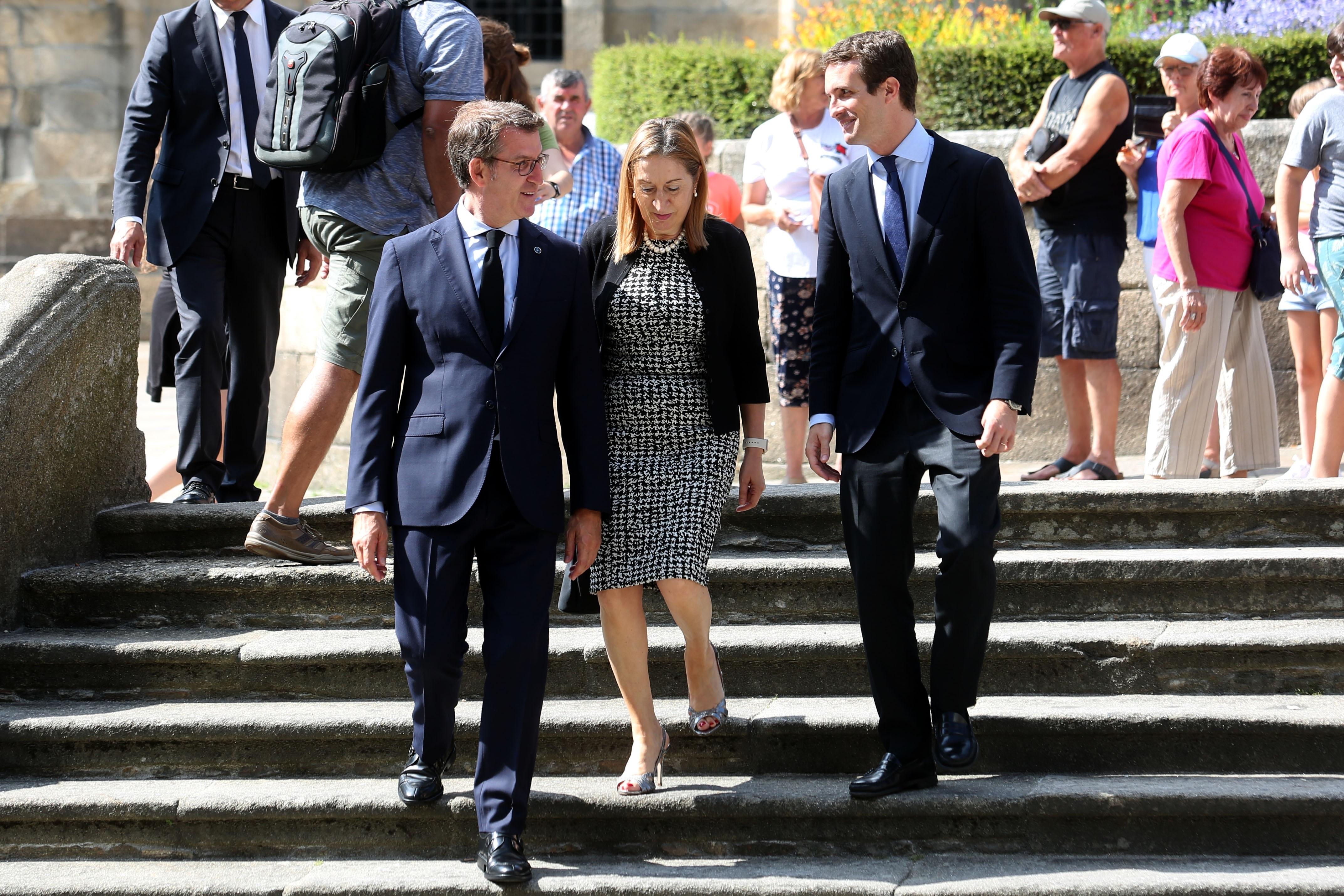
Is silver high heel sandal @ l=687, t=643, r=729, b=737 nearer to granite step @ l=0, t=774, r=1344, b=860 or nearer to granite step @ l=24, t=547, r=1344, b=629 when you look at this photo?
granite step @ l=0, t=774, r=1344, b=860

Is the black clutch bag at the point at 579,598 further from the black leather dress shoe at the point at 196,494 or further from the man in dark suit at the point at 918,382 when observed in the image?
the black leather dress shoe at the point at 196,494

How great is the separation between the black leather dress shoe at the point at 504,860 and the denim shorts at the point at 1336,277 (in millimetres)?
3597

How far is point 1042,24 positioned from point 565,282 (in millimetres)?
7196

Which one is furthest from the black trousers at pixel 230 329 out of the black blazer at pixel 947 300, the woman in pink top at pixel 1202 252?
the woman in pink top at pixel 1202 252

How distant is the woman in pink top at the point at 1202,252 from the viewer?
581cm

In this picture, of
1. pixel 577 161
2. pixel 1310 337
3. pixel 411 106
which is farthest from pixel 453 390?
pixel 1310 337

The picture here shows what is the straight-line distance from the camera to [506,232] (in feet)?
12.5

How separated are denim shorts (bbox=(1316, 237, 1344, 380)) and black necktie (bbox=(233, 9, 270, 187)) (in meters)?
4.00

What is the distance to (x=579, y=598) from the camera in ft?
13.5

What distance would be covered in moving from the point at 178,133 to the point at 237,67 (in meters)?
0.34

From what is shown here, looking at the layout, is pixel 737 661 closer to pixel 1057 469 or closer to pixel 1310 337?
pixel 1057 469

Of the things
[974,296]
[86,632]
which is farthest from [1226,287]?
[86,632]

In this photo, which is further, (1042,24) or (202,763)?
(1042,24)

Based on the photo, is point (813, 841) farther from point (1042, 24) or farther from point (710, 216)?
point (1042, 24)
